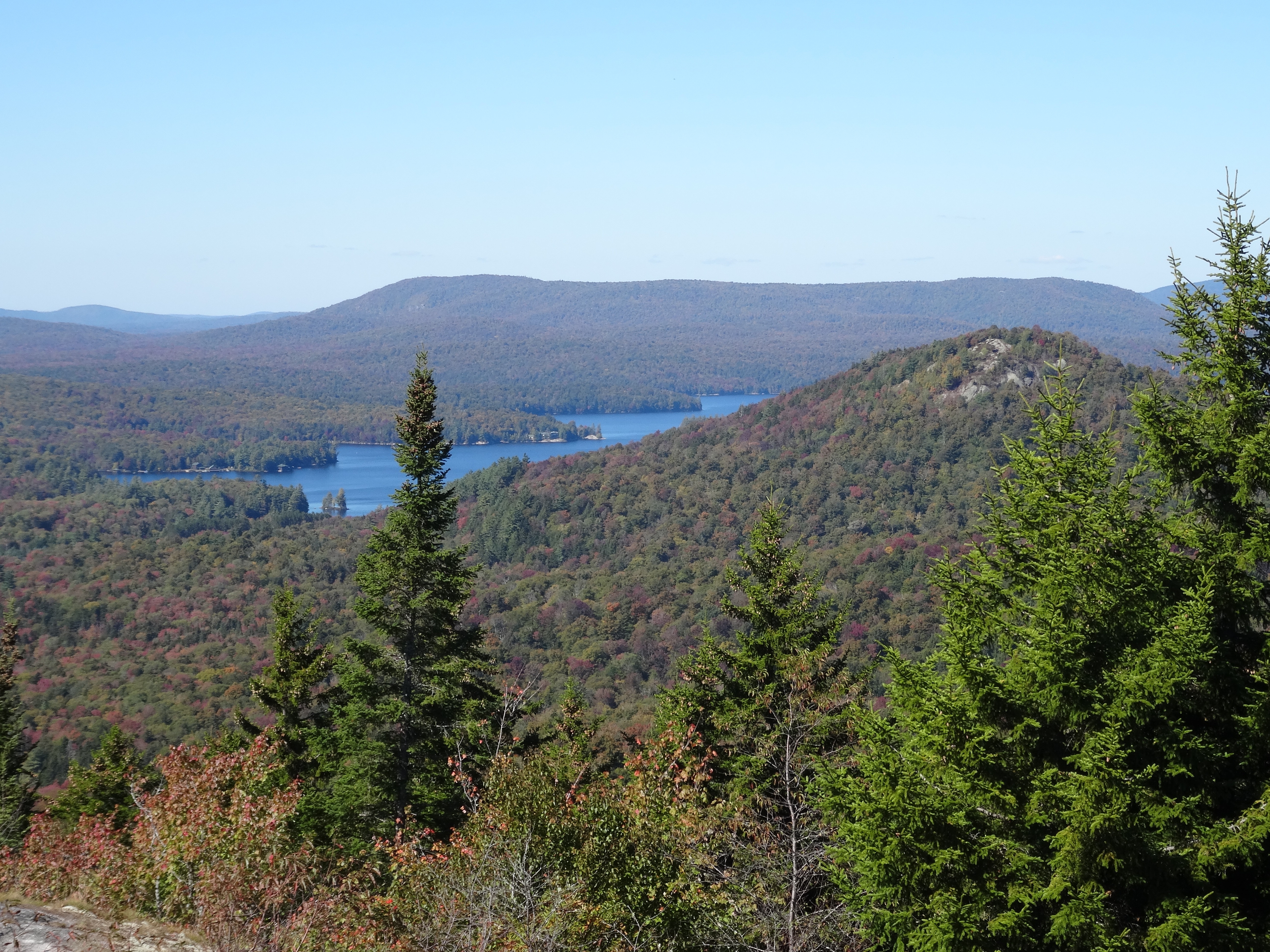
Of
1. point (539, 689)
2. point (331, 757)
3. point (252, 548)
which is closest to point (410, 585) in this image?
point (539, 689)

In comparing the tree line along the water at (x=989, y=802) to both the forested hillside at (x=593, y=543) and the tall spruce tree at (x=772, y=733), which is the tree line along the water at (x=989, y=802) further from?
the forested hillside at (x=593, y=543)

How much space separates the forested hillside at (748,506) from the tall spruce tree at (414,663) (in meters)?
35.7

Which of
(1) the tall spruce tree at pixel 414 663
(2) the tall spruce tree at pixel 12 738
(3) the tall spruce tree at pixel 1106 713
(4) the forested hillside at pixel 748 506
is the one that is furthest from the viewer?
(4) the forested hillside at pixel 748 506

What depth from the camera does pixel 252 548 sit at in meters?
105

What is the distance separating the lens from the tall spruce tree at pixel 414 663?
16.9 meters

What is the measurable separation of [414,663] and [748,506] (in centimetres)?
9115

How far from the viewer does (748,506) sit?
351 ft

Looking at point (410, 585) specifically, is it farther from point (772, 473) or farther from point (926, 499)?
point (772, 473)

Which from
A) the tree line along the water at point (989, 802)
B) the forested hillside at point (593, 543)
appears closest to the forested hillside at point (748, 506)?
the forested hillside at point (593, 543)

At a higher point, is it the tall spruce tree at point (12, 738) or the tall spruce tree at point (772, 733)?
the tall spruce tree at point (772, 733)

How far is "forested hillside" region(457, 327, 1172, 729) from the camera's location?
70.5m

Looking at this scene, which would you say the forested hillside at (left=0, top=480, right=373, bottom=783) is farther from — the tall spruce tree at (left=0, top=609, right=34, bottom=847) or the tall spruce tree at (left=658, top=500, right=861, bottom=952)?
the tall spruce tree at (left=658, top=500, right=861, bottom=952)

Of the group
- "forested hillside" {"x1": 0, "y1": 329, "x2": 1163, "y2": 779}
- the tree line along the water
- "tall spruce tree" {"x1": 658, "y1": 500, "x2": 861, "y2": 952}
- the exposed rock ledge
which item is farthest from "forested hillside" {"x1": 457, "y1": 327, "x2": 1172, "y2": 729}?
the exposed rock ledge

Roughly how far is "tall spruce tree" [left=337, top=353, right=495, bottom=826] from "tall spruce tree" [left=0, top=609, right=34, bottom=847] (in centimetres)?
799
